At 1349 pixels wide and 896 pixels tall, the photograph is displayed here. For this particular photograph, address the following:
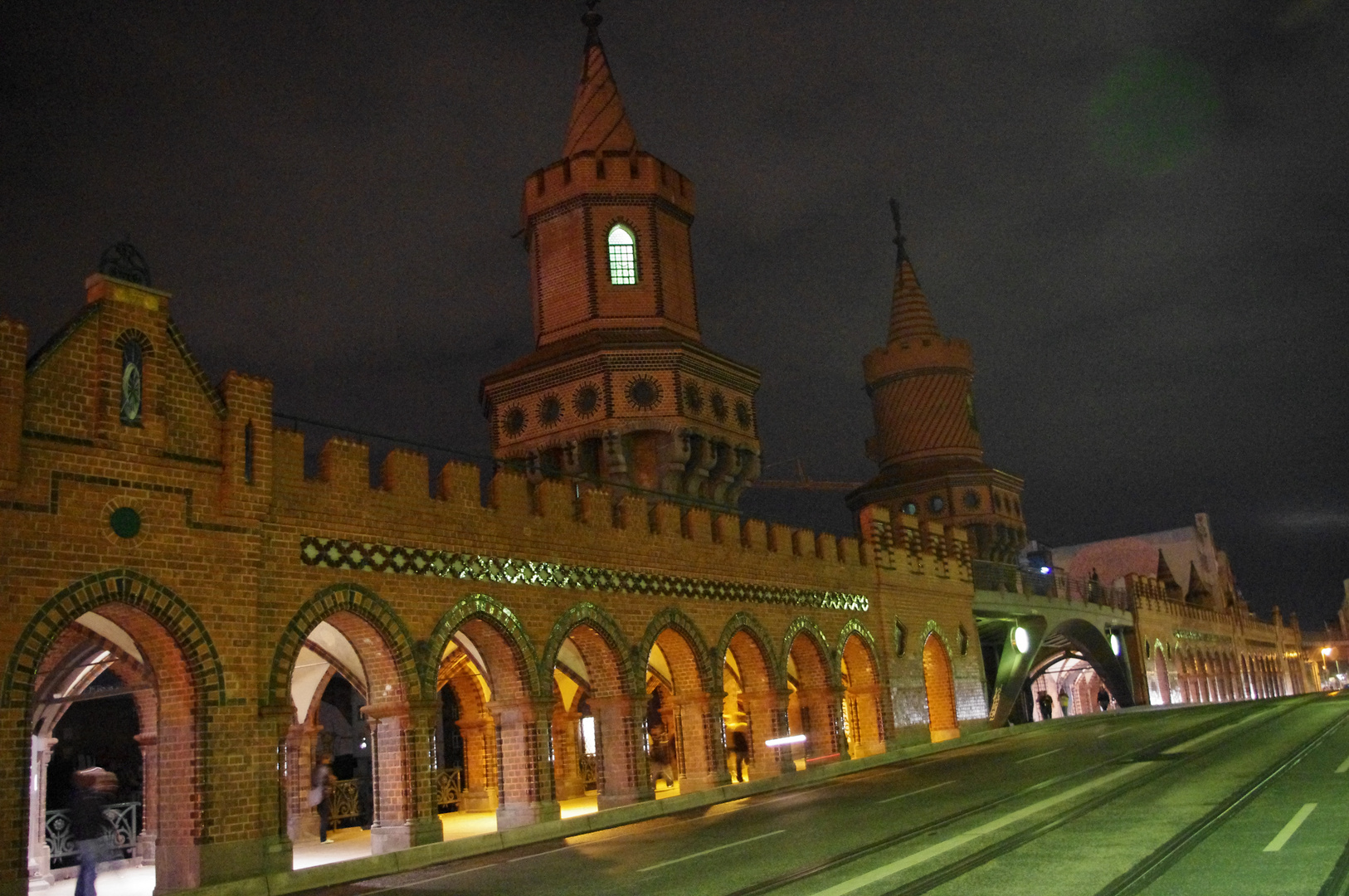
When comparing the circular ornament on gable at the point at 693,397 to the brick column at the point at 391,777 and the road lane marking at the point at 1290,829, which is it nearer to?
the brick column at the point at 391,777

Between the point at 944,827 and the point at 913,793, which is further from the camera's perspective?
the point at 913,793

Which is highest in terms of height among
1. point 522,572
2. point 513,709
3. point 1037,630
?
point 522,572

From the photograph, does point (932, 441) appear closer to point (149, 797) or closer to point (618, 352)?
point (618, 352)

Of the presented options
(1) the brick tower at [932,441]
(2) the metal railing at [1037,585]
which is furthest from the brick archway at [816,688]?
(1) the brick tower at [932,441]

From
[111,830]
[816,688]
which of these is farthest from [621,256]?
[111,830]

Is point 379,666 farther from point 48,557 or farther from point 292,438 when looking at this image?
point 48,557

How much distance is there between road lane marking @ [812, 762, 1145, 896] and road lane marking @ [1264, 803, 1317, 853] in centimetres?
274

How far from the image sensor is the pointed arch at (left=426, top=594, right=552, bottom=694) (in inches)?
687

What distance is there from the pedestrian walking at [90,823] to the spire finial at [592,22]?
27.1 metres

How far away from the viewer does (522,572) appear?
19.3 meters

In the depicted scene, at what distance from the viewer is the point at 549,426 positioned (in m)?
29.3

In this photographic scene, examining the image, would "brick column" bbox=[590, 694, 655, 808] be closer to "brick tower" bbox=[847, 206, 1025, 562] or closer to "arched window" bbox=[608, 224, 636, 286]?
"arched window" bbox=[608, 224, 636, 286]

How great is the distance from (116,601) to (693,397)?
1748cm

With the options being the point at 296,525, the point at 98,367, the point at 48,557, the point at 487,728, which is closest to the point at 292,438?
the point at 296,525
